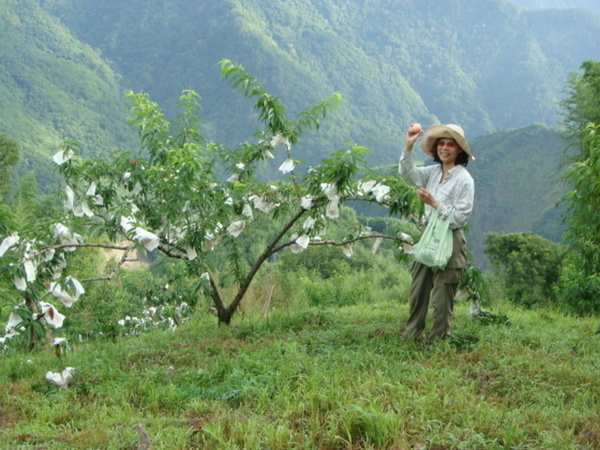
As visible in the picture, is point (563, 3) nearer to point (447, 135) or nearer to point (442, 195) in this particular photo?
point (447, 135)

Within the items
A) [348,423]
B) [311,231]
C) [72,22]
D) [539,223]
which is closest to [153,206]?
[311,231]

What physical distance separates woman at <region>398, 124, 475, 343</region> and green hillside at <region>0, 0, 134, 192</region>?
180ft

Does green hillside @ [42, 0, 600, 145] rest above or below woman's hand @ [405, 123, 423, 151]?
above

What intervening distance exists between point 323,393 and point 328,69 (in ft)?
325

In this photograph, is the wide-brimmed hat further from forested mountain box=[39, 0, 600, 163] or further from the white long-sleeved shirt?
forested mountain box=[39, 0, 600, 163]

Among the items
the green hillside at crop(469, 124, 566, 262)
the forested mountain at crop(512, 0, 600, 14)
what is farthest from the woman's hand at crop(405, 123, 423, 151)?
the forested mountain at crop(512, 0, 600, 14)

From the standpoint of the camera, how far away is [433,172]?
3859 millimetres

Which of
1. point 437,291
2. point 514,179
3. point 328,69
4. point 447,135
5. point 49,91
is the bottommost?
point 437,291

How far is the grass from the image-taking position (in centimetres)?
260

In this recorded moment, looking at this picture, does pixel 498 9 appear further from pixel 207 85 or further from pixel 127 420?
pixel 127 420

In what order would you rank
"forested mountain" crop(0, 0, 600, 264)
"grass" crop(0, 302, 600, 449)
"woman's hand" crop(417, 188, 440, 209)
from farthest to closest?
"forested mountain" crop(0, 0, 600, 264)
"woman's hand" crop(417, 188, 440, 209)
"grass" crop(0, 302, 600, 449)

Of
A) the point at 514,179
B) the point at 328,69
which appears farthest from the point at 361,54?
the point at 514,179

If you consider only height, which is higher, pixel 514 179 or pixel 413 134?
pixel 514 179

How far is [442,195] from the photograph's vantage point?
3.65m
